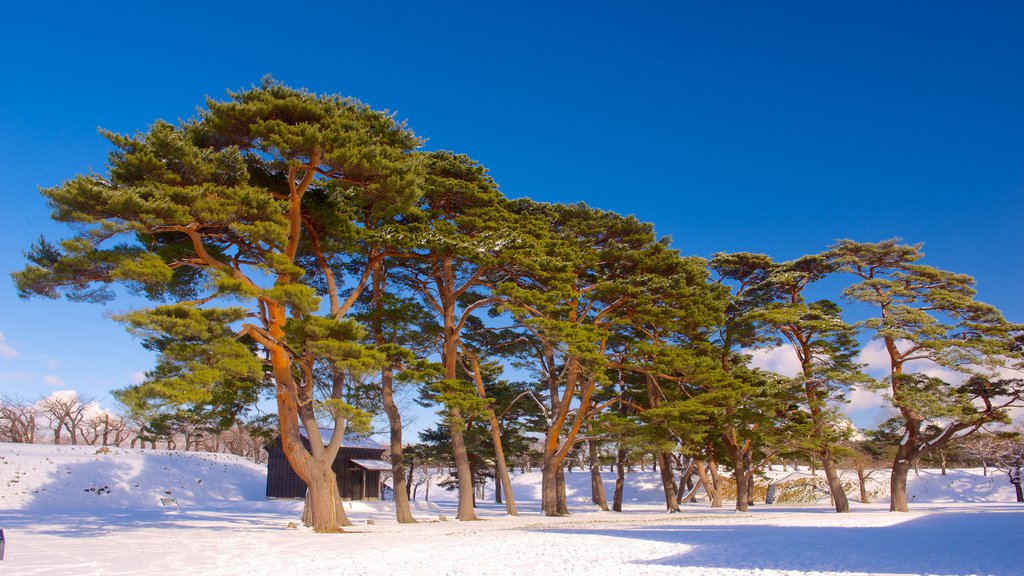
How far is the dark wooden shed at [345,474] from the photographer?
32.4 meters

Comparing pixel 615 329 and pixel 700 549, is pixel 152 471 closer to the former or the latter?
pixel 615 329

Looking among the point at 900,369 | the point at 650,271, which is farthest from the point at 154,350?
the point at 900,369

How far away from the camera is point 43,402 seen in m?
43.3

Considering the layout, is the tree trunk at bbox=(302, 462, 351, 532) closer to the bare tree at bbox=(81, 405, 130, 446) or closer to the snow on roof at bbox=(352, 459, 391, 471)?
the snow on roof at bbox=(352, 459, 391, 471)

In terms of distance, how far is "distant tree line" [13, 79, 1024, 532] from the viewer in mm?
13074

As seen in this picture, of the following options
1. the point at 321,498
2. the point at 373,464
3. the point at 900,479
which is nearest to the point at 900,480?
the point at 900,479

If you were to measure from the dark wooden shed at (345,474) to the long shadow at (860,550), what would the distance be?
22093 mm

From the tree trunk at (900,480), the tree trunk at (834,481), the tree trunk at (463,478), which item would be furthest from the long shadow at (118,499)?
the tree trunk at (900,480)

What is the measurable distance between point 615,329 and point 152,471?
24364mm

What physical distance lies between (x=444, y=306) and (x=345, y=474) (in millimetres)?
16059

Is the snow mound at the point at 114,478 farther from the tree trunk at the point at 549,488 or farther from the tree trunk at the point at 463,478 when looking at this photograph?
the tree trunk at the point at 549,488

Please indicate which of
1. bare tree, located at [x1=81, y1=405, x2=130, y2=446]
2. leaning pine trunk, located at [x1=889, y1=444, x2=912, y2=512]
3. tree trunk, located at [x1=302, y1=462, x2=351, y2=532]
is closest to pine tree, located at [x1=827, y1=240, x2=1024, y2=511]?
leaning pine trunk, located at [x1=889, y1=444, x2=912, y2=512]

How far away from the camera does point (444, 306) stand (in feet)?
68.0

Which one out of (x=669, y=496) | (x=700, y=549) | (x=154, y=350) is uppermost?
(x=154, y=350)
